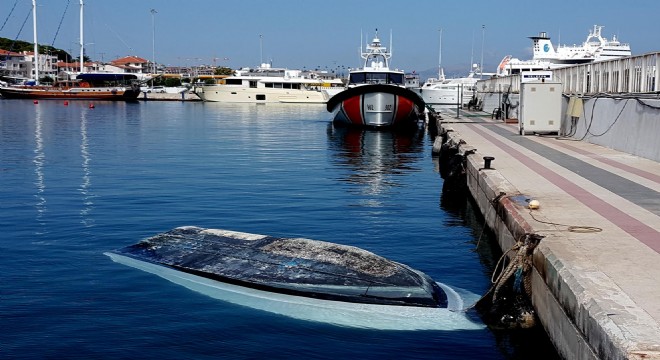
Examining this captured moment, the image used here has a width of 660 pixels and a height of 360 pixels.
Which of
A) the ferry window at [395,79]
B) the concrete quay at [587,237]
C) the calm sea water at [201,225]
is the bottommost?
the calm sea water at [201,225]

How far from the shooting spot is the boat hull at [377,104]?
41.7 metres

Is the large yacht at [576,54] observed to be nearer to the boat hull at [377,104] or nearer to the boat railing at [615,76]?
the boat hull at [377,104]

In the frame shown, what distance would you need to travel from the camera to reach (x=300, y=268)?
9.58 m

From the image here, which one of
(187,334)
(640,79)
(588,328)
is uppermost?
(640,79)

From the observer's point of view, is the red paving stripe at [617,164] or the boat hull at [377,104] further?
the boat hull at [377,104]

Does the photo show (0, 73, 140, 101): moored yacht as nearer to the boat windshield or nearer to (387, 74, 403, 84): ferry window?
the boat windshield

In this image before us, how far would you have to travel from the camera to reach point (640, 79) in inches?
704

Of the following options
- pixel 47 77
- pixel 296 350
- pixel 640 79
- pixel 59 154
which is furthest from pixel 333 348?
pixel 47 77

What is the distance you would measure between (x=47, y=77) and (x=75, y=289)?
15014 centimetres

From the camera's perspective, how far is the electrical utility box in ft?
75.0

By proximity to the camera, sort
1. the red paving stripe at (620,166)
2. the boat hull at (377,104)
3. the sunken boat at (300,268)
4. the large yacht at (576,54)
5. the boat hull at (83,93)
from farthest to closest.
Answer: the boat hull at (83,93) < the large yacht at (576,54) < the boat hull at (377,104) < the red paving stripe at (620,166) < the sunken boat at (300,268)

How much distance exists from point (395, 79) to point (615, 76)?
87.7 feet

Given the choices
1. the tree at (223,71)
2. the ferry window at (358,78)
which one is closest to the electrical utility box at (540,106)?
the ferry window at (358,78)

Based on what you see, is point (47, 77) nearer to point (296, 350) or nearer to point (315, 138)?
point (315, 138)
